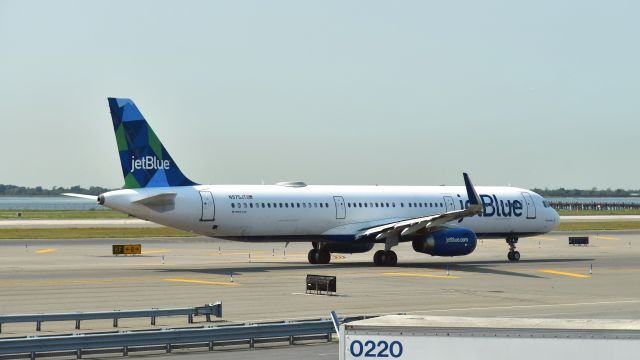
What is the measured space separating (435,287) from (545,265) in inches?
614

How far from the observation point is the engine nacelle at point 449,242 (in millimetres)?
52125

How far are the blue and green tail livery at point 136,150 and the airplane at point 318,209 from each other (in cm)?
5

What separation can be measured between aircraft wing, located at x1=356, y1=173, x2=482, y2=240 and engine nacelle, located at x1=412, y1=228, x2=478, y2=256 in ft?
2.02

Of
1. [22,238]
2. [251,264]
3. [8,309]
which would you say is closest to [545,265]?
[251,264]

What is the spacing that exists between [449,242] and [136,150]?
51.4ft

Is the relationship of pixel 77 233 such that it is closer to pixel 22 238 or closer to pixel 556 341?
pixel 22 238

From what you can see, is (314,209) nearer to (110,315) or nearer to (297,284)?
(297,284)

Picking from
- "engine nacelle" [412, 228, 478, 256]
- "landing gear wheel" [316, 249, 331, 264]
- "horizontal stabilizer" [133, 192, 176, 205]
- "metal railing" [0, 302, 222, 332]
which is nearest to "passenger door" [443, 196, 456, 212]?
"engine nacelle" [412, 228, 478, 256]

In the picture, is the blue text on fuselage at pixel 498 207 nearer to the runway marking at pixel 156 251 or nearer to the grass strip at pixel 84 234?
the runway marking at pixel 156 251

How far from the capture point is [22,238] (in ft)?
265

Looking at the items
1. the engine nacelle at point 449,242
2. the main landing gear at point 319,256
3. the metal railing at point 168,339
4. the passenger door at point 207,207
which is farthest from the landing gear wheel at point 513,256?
the metal railing at point 168,339

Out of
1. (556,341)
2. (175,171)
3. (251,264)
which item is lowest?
(556,341)

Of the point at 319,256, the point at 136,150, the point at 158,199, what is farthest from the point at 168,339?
the point at 319,256

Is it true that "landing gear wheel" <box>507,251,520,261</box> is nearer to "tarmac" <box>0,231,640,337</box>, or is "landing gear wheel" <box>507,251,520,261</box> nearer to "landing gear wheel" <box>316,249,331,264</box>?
"tarmac" <box>0,231,640,337</box>
